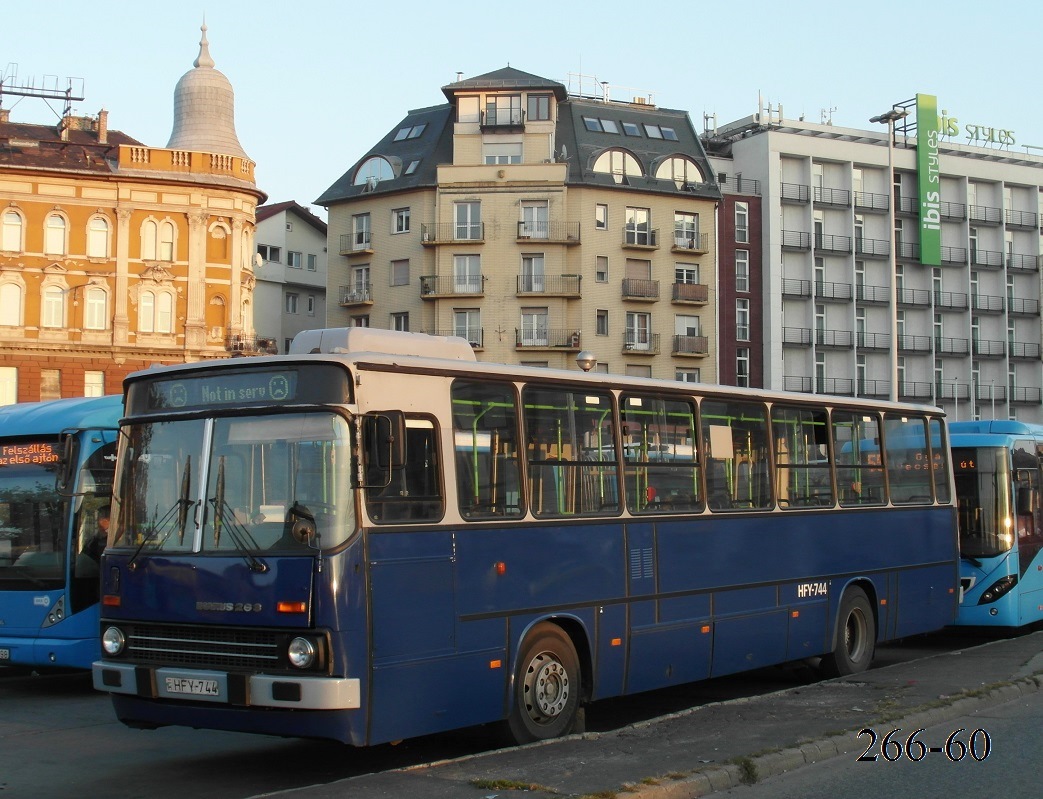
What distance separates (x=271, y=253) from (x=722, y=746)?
69.3 meters

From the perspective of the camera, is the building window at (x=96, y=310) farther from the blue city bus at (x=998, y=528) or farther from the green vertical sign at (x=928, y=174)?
the blue city bus at (x=998, y=528)

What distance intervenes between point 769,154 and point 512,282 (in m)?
18.4

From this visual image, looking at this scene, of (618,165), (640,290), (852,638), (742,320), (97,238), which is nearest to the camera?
(852,638)

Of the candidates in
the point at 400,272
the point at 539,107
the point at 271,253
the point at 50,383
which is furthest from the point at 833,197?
the point at 50,383

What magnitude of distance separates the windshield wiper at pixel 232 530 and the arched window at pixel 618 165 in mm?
60066

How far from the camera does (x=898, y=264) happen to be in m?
78.6

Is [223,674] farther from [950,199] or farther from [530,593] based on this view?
[950,199]

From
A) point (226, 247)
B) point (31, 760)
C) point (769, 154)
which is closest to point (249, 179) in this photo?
point (226, 247)

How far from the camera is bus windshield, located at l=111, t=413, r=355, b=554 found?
29.9 feet

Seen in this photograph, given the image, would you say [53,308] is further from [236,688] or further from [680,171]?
[236,688]

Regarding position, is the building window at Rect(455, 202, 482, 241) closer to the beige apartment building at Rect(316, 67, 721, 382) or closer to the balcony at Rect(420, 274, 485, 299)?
the beige apartment building at Rect(316, 67, 721, 382)

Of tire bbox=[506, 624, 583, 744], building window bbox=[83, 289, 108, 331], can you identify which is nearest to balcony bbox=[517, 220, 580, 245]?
building window bbox=[83, 289, 108, 331]

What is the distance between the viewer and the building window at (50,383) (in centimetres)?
5950

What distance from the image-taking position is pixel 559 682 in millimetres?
→ 10984
